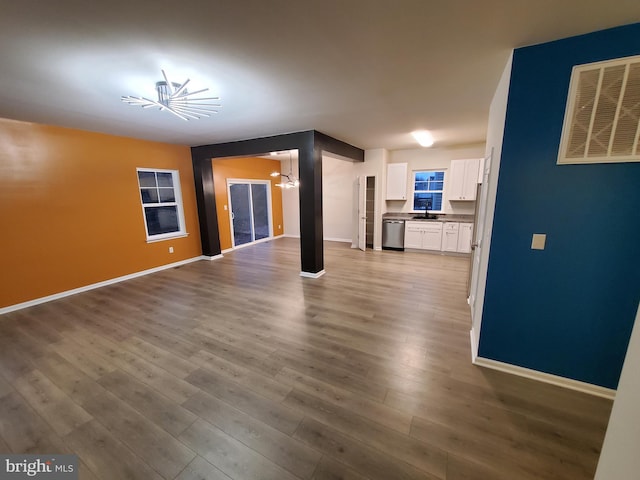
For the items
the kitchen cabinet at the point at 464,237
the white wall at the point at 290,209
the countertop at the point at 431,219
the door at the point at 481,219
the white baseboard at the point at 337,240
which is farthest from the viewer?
the white wall at the point at 290,209

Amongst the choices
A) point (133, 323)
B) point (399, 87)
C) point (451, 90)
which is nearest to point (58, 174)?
point (133, 323)

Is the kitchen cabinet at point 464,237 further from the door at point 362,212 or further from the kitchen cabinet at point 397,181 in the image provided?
the door at point 362,212

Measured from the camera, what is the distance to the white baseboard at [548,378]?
6.44ft

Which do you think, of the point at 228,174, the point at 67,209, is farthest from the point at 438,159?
the point at 67,209

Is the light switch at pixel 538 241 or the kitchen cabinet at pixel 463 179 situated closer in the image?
the light switch at pixel 538 241

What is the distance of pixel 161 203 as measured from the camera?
545 cm

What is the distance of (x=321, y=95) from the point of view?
2.77 meters

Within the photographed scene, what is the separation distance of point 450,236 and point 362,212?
2246 mm

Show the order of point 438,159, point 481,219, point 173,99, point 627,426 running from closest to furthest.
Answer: point 627,426
point 173,99
point 481,219
point 438,159

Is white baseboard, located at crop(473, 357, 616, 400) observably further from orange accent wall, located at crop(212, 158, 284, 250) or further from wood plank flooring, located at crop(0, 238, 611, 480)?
Result: orange accent wall, located at crop(212, 158, 284, 250)

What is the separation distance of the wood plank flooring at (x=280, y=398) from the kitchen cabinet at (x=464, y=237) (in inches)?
102

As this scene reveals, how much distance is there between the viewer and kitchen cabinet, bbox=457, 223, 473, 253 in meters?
5.70

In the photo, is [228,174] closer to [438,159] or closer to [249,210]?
[249,210]

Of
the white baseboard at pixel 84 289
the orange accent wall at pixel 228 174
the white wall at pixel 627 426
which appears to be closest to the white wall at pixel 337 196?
the orange accent wall at pixel 228 174
